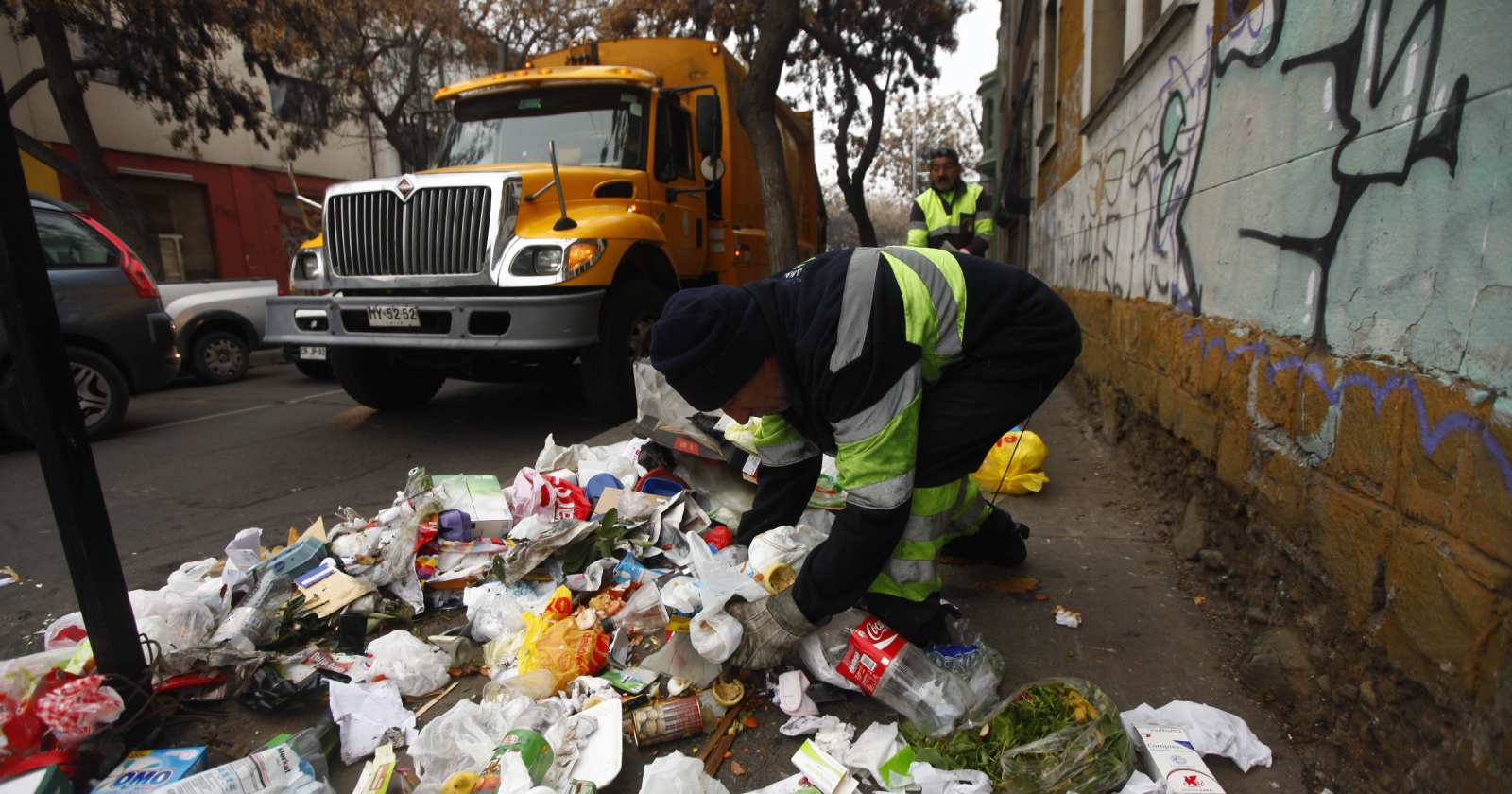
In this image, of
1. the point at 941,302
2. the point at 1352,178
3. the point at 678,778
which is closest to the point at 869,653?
the point at 678,778

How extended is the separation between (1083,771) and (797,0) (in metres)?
7.91

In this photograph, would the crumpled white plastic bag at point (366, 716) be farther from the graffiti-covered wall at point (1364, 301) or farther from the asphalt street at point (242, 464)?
the graffiti-covered wall at point (1364, 301)

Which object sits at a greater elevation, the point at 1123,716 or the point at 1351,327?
→ the point at 1351,327

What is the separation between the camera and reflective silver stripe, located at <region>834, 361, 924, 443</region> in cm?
174

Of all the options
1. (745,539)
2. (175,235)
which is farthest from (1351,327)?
(175,235)

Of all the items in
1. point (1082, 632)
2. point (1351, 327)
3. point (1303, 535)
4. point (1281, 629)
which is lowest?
point (1082, 632)

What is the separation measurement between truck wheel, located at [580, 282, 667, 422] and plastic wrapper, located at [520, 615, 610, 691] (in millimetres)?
2718

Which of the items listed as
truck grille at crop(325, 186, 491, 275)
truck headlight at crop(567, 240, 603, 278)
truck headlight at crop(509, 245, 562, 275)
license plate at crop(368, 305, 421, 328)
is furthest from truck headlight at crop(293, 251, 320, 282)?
truck headlight at crop(567, 240, 603, 278)

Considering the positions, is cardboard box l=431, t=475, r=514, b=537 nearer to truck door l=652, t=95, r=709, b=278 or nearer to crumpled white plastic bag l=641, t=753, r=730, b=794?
crumpled white plastic bag l=641, t=753, r=730, b=794

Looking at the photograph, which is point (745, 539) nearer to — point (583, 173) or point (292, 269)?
point (583, 173)

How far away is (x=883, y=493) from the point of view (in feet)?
5.74

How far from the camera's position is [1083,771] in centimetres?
163

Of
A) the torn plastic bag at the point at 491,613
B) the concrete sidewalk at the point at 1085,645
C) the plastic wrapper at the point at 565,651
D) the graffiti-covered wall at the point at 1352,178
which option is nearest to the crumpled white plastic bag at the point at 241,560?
the concrete sidewalk at the point at 1085,645

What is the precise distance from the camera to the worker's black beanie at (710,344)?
1759 mm
